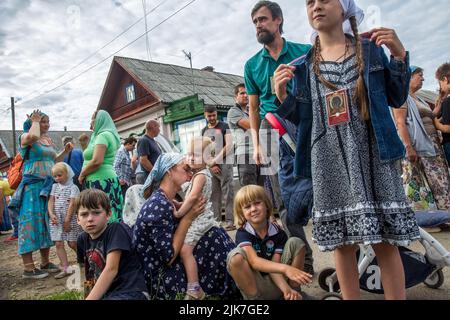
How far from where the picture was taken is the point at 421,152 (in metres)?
3.54

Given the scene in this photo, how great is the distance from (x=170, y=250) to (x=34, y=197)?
222 cm

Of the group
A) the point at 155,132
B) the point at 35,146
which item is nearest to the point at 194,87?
the point at 155,132

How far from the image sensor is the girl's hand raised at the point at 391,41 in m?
1.47

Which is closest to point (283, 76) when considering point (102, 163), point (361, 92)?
point (361, 92)

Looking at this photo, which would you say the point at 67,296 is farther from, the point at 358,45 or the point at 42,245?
the point at 358,45

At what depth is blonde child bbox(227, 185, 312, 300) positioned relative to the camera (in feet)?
6.34

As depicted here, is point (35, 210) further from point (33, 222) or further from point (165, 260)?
point (165, 260)

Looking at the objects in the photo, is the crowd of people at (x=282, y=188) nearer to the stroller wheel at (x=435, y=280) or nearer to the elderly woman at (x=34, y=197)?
the elderly woman at (x=34, y=197)

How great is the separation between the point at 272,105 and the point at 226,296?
134 cm

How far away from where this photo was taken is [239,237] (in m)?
2.11

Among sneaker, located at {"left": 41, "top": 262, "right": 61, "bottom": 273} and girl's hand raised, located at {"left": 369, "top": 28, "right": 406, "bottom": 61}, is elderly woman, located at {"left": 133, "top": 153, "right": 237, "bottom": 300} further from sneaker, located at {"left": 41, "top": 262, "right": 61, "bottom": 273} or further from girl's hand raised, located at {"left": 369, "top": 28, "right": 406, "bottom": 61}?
sneaker, located at {"left": 41, "top": 262, "right": 61, "bottom": 273}

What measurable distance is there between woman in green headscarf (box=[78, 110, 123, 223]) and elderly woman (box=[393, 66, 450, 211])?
9.65ft

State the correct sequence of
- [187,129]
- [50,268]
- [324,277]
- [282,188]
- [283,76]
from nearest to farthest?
1. [283,76]
2. [282,188]
3. [324,277]
4. [50,268]
5. [187,129]

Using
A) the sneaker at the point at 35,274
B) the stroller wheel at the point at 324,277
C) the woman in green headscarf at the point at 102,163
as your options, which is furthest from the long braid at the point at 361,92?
the sneaker at the point at 35,274
